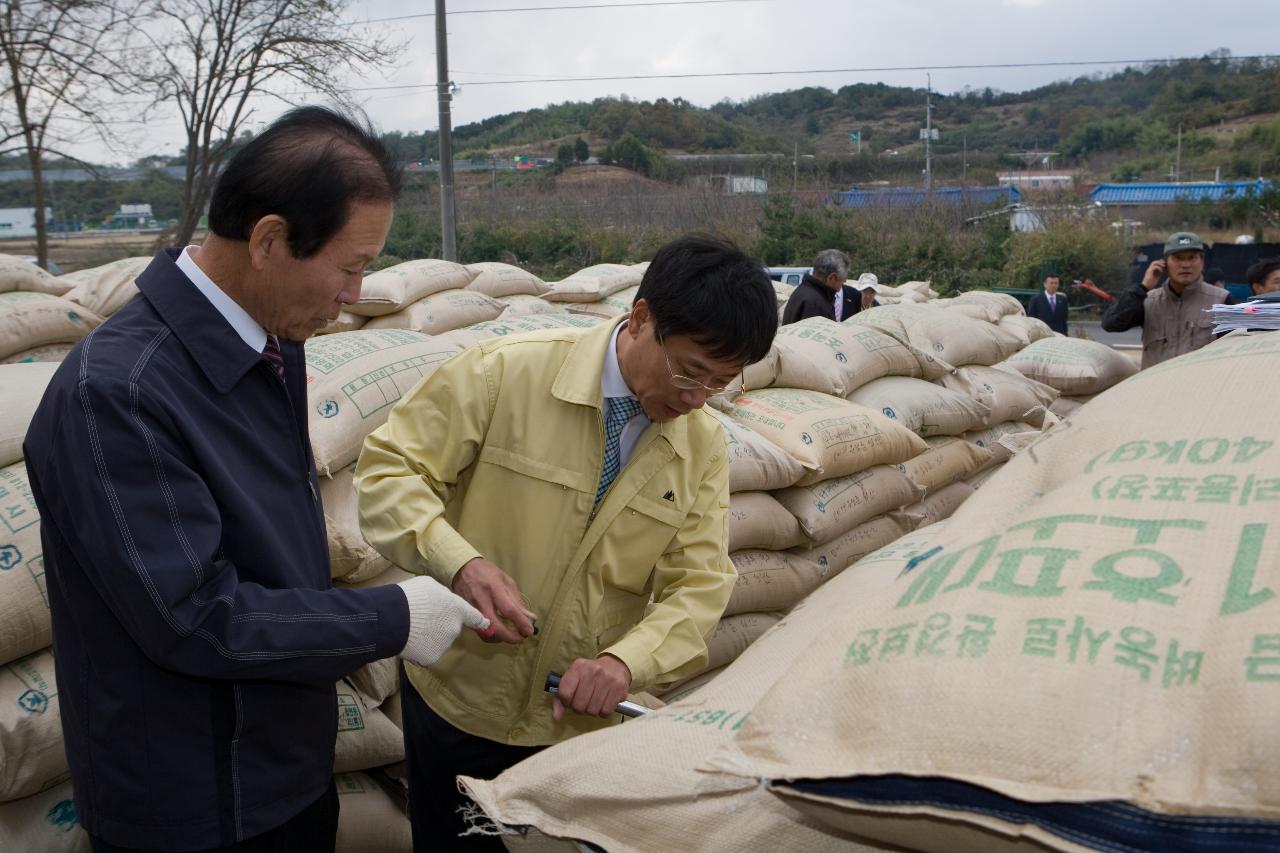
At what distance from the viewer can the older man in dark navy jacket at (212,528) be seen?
3.90 feet

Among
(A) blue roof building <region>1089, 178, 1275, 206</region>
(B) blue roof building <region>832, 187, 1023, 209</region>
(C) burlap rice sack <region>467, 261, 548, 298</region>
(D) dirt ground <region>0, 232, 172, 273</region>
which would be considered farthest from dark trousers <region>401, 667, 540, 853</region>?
→ (A) blue roof building <region>1089, 178, 1275, 206</region>

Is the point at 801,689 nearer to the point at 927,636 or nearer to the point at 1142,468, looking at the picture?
the point at 927,636

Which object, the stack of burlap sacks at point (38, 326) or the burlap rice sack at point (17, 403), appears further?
the stack of burlap sacks at point (38, 326)

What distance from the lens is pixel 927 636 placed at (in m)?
1.18

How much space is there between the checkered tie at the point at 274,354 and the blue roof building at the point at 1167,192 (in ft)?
97.7

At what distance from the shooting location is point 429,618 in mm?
1433

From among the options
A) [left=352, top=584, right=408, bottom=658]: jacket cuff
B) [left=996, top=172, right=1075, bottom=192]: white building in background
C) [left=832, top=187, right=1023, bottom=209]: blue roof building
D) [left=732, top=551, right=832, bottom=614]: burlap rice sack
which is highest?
[left=996, top=172, right=1075, bottom=192]: white building in background

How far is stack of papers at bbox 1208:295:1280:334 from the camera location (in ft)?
7.91

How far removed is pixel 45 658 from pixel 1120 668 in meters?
1.91

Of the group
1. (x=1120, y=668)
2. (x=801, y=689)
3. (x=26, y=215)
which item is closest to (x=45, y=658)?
(x=801, y=689)

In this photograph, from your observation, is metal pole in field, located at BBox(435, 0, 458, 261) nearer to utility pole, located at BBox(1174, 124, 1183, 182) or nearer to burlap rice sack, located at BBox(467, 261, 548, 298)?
A: burlap rice sack, located at BBox(467, 261, 548, 298)

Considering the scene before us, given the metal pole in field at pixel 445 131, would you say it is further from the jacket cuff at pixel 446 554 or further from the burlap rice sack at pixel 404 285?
the jacket cuff at pixel 446 554

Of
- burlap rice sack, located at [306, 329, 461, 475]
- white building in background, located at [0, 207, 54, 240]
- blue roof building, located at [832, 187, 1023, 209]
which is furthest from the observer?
blue roof building, located at [832, 187, 1023, 209]

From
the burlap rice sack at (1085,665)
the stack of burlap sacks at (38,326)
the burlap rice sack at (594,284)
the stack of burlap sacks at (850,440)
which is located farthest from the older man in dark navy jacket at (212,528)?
the burlap rice sack at (594,284)
